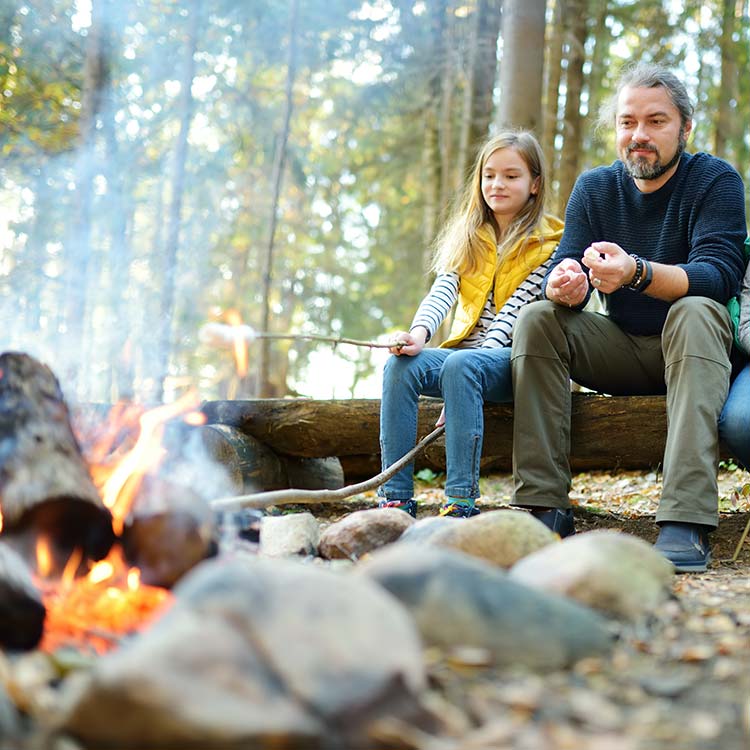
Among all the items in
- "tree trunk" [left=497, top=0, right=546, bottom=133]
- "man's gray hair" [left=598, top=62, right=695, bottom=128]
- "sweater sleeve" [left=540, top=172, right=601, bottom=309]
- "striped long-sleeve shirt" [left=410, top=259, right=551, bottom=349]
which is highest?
"tree trunk" [left=497, top=0, right=546, bottom=133]

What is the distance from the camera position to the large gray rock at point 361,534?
10.7 ft

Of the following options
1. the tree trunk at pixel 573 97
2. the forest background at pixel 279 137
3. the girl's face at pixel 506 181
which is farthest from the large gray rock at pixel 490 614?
the tree trunk at pixel 573 97

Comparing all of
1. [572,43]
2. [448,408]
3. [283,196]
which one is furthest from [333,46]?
[448,408]

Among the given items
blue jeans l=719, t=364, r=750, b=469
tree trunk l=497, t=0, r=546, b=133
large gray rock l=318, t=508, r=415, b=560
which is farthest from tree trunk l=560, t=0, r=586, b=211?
large gray rock l=318, t=508, r=415, b=560

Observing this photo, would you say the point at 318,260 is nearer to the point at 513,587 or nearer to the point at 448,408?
the point at 448,408

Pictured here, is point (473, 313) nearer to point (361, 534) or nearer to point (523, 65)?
point (361, 534)

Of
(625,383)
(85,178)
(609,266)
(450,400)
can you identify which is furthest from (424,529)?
(85,178)

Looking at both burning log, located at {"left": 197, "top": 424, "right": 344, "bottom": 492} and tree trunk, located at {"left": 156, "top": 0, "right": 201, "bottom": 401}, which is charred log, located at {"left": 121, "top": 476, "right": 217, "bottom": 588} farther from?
tree trunk, located at {"left": 156, "top": 0, "right": 201, "bottom": 401}

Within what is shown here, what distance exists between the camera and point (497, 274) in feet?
15.0

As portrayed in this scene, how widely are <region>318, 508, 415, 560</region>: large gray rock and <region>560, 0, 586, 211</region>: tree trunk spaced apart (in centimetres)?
593

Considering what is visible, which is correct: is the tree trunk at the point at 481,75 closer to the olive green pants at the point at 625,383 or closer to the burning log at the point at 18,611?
the olive green pants at the point at 625,383

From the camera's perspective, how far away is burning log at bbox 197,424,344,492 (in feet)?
15.4

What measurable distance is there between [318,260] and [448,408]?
12.7 meters

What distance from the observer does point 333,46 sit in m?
11.9
